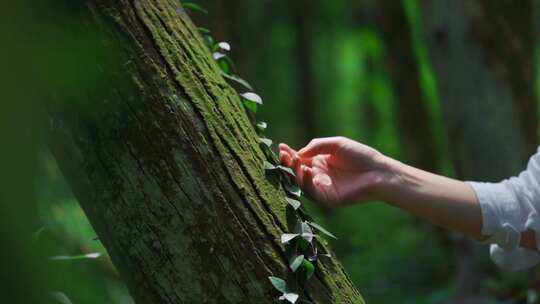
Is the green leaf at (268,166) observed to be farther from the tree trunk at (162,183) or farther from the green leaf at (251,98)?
the green leaf at (251,98)

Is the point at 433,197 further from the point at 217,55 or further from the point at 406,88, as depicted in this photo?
the point at 406,88

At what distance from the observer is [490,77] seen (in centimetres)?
489

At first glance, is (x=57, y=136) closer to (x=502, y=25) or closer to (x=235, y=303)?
(x=235, y=303)

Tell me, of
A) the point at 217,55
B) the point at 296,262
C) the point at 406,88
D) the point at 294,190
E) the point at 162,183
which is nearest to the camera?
the point at 162,183

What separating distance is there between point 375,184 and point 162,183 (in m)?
0.64

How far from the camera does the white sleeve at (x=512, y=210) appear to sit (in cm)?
198

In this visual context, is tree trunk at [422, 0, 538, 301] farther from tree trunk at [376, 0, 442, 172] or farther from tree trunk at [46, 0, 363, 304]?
tree trunk at [46, 0, 363, 304]

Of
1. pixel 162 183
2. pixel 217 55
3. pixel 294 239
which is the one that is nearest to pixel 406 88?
pixel 217 55

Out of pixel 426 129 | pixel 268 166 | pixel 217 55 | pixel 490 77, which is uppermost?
pixel 217 55

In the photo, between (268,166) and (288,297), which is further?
(268,166)

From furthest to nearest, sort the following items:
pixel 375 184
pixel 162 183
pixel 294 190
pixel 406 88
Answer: pixel 406 88, pixel 375 184, pixel 294 190, pixel 162 183

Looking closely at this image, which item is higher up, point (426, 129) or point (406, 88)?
point (406, 88)

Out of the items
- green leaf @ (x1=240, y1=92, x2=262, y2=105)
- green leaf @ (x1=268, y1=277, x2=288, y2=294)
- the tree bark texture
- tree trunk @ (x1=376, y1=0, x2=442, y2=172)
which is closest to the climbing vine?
green leaf @ (x1=268, y1=277, x2=288, y2=294)

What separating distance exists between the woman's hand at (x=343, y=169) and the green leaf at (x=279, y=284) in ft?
1.11
